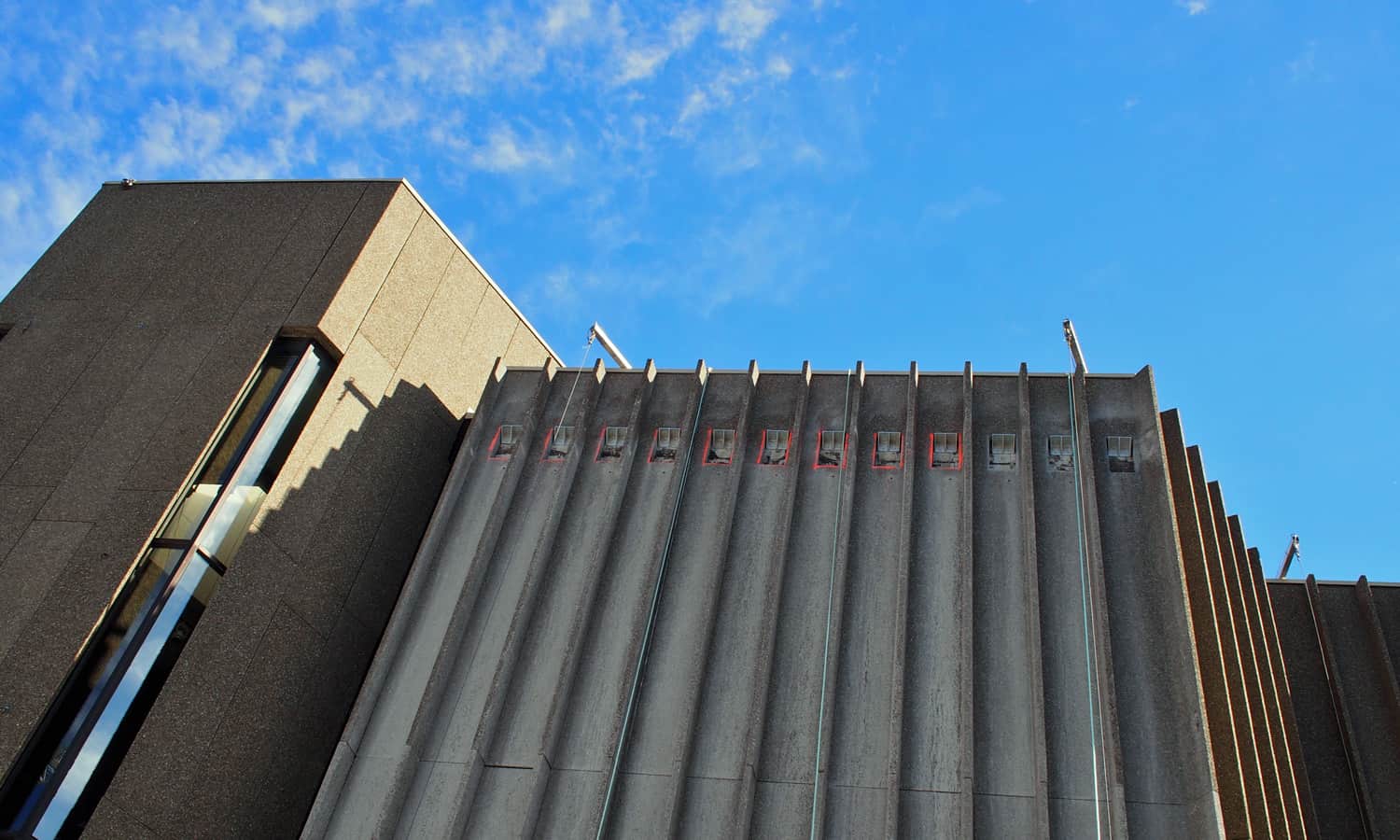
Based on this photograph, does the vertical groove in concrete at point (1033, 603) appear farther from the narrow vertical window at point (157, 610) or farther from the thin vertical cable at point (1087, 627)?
the narrow vertical window at point (157, 610)

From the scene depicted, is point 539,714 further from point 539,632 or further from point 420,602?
point 420,602

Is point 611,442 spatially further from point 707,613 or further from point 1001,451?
point 1001,451

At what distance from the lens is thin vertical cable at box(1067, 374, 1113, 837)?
11.0 metres

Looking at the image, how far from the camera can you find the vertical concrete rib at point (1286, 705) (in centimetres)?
1468

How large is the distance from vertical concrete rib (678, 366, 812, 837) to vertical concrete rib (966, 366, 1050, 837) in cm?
239

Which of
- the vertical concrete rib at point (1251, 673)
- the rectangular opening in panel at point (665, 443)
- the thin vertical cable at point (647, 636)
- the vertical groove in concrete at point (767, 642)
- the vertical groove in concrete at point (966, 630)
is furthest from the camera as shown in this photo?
the rectangular opening in panel at point (665, 443)

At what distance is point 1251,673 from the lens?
1380 cm

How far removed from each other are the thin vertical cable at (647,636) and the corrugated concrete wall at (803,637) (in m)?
0.04

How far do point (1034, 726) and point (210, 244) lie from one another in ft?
42.7

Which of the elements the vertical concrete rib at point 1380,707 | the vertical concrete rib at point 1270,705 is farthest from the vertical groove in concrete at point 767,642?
the vertical concrete rib at point 1380,707

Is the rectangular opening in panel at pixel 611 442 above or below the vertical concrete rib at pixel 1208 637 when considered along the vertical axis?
above

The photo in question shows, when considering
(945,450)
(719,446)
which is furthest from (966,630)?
(719,446)

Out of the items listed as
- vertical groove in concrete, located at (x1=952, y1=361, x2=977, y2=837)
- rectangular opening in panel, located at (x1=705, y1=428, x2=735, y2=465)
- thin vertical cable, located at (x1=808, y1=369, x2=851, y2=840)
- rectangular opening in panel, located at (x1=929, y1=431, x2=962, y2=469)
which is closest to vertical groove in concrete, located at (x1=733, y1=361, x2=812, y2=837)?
thin vertical cable, located at (x1=808, y1=369, x2=851, y2=840)

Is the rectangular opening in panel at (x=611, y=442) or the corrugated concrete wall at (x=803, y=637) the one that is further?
the rectangular opening in panel at (x=611, y=442)
